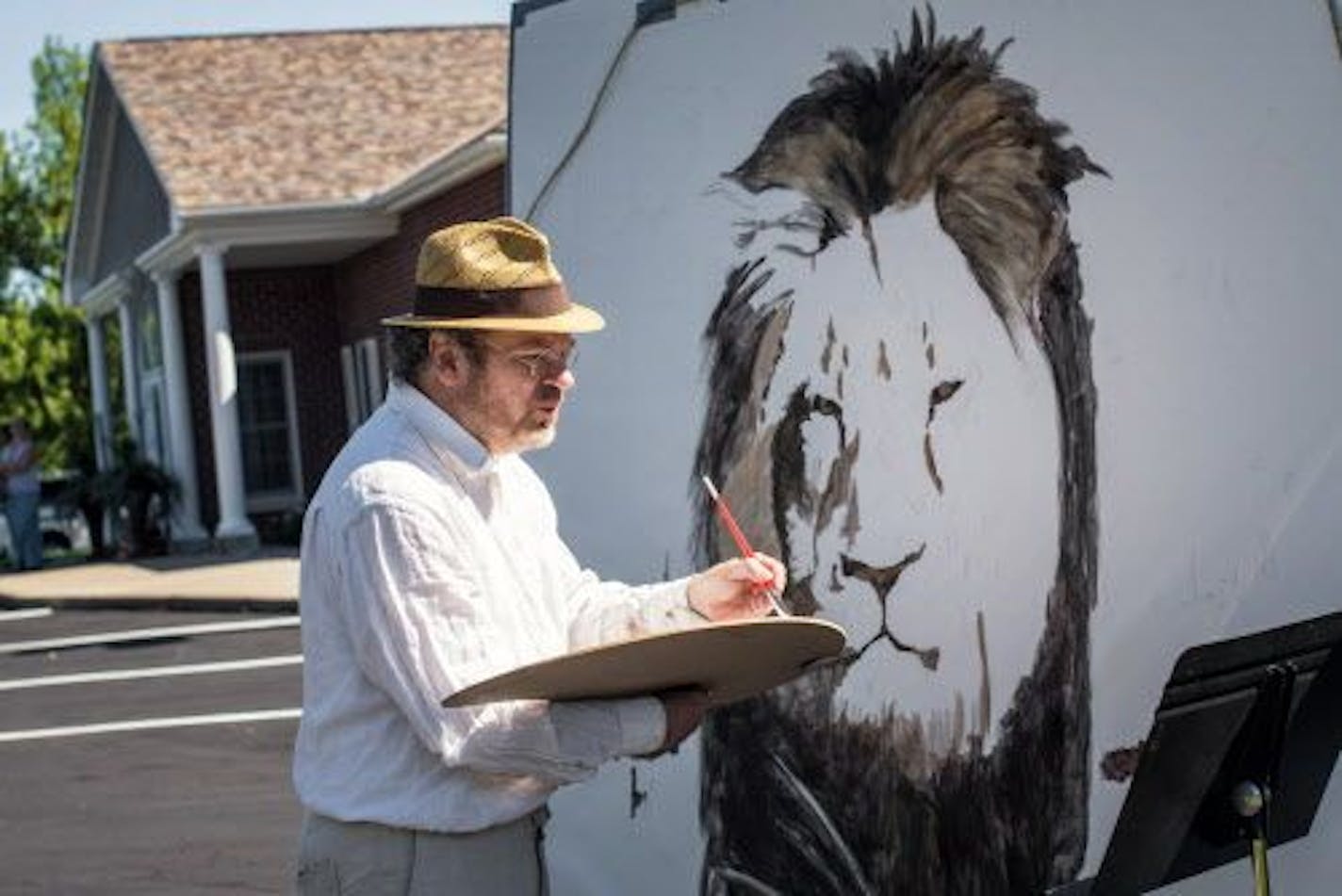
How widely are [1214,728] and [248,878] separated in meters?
5.40

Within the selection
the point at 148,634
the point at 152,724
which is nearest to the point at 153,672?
the point at 152,724

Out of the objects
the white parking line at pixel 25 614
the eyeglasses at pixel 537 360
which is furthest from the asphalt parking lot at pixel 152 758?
the eyeglasses at pixel 537 360

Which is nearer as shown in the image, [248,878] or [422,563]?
[422,563]

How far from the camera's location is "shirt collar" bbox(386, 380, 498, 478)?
3.48 m

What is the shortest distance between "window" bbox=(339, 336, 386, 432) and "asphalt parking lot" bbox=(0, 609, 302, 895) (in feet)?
21.3

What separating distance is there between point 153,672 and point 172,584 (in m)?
6.17

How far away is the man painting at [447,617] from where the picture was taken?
3.30m

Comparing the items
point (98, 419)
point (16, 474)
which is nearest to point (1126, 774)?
point (16, 474)

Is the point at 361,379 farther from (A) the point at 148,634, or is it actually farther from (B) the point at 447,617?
(B) the point at 447,617

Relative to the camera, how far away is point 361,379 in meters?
25.4

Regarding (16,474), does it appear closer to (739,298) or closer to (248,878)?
(248,878)

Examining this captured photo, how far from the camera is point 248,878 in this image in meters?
7.94

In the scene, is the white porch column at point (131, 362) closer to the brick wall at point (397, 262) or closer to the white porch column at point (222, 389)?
the brick wall at point (397, 262)

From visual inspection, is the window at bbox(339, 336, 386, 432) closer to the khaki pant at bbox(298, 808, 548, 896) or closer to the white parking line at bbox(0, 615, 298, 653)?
the white parking line at bbox(0, 615, 298, 653)
